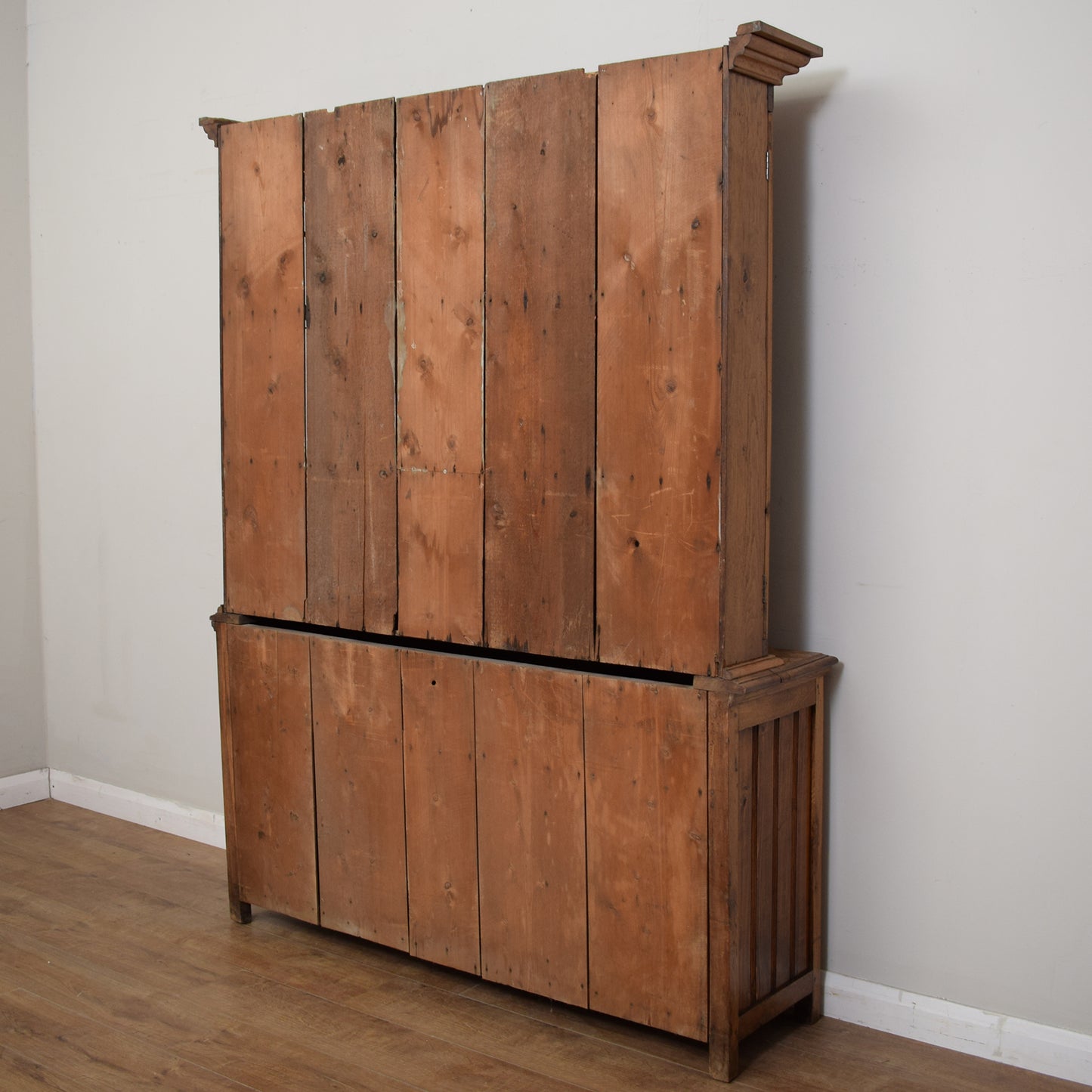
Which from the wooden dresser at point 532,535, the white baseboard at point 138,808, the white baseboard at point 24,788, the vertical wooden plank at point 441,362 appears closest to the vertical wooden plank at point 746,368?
the wooden dresser at point 532,535

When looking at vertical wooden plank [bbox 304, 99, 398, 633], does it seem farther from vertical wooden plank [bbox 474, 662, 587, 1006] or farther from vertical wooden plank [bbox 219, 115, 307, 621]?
vertical wooden plank [bbox 474, 662, 587, 1006]

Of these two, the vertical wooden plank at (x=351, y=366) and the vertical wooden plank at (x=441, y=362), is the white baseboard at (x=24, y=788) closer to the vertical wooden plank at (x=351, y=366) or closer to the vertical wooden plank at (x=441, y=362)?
the vertical wooden plank at (x=351, y=366)

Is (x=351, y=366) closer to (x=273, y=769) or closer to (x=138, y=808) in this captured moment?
(x=273, y=769)

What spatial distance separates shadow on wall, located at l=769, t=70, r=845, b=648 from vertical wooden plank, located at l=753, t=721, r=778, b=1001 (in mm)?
338

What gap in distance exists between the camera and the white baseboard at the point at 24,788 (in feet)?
13.3

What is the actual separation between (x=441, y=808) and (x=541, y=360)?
997 millimetres

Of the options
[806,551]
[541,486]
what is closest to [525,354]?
[541,486]

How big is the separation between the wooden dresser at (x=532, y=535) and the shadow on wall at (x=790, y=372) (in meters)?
0.20

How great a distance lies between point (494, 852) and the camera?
8.30 ft

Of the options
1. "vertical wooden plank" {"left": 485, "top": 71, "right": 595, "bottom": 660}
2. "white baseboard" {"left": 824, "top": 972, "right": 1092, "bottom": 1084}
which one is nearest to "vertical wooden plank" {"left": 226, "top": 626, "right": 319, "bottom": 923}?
"vertical wooden plank" {"left": 485, "top": 71, "right": 595, "bottom": 660}

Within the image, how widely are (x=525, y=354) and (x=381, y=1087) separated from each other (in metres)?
1.44

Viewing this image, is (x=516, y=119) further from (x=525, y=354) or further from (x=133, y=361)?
(x=133, y=361)

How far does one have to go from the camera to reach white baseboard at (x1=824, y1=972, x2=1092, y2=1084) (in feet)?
7.48

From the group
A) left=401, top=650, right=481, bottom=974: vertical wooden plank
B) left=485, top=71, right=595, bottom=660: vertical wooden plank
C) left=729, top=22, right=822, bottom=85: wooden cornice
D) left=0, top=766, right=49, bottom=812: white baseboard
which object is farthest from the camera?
left=0, top=766, right=49, bottom=812: white baseboard
